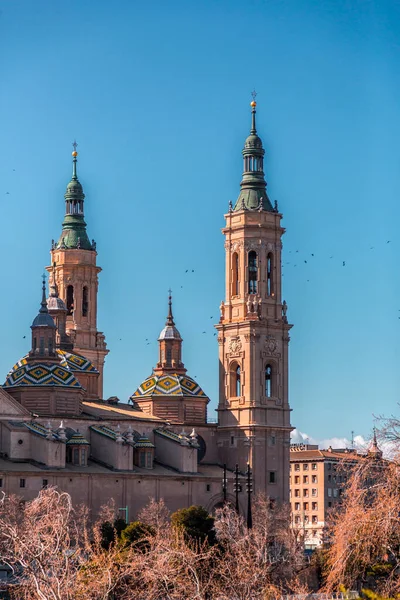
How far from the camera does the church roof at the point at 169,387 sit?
113 meters

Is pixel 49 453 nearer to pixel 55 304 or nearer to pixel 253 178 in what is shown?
pixel 55 304

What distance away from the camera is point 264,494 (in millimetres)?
106812

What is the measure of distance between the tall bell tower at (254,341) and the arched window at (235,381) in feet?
0.24

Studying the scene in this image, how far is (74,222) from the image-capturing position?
12325 cm

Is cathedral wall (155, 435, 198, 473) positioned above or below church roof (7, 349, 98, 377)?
below

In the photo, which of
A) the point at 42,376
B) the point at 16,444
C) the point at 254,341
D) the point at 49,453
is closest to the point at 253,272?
the point at 254,341

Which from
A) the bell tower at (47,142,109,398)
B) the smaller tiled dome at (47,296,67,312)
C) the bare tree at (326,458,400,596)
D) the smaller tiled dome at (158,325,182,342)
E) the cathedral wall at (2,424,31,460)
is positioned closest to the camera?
the bare tree at (326,458,400,596)

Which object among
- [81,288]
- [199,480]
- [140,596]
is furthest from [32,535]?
[81,288]

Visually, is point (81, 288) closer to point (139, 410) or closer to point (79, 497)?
point (139, 410)

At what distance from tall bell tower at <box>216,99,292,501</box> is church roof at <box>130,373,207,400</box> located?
3114 millimetres

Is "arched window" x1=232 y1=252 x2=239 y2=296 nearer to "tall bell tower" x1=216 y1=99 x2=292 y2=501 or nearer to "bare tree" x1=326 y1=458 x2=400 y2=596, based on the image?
"tall bell tower" x1=216 y1=99 x2=292 y2=501

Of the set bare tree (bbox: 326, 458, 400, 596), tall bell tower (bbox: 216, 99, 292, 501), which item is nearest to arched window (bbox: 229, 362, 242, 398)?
tall bell tower (bbox: 216, 99, 292, 501)

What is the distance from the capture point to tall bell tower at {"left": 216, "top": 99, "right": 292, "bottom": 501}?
110 metres

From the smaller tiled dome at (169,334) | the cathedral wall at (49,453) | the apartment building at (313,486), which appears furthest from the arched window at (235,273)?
the apartment building at (313,486)
